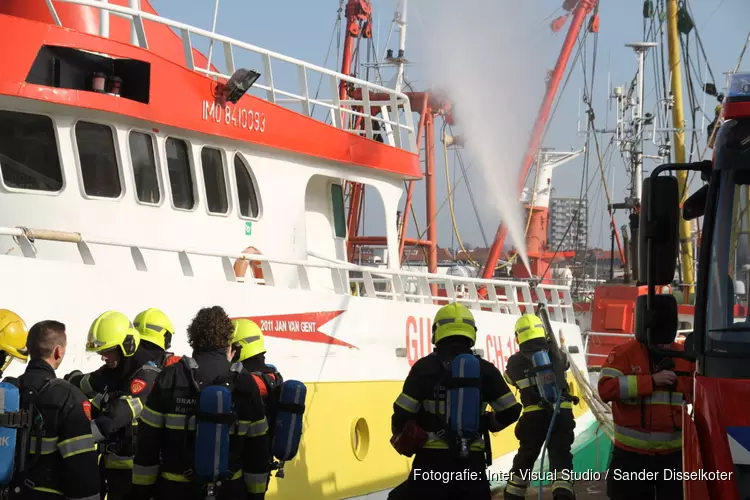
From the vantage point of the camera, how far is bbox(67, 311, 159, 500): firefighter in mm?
5867

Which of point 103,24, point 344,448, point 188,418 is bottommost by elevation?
point 344,448

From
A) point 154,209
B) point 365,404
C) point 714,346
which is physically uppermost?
point 154,209

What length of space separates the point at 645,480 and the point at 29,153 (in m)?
5.57

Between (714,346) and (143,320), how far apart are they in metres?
3.38

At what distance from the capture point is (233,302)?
28.1ft

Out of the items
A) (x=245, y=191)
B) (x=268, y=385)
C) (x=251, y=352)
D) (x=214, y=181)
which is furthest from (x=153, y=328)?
(x=245, y=191)

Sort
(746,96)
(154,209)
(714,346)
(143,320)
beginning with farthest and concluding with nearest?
(154,209), (143,320), (746,96), (714,346)

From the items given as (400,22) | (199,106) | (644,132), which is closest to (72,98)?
(199,106)

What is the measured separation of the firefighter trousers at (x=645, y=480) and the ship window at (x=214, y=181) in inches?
203

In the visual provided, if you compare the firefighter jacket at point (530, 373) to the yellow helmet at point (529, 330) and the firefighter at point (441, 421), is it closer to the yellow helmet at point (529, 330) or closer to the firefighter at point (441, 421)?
the yellow helmet at point (529, 330)

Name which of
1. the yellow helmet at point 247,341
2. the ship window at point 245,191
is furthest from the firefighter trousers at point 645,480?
the ship window at point 245,191

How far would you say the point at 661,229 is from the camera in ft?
16.0

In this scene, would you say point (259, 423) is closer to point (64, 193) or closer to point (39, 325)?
point (39, 325)

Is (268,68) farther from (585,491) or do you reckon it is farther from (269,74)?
(585,491)
